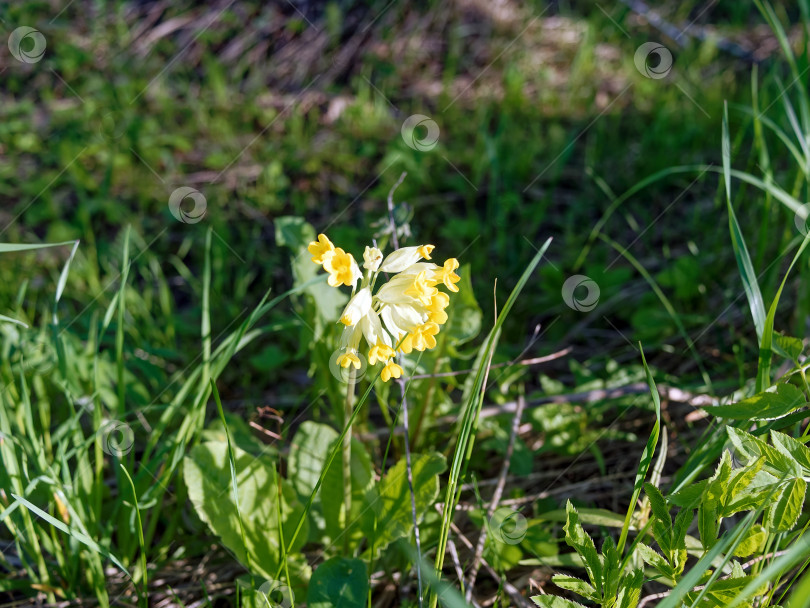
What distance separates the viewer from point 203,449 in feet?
5.15

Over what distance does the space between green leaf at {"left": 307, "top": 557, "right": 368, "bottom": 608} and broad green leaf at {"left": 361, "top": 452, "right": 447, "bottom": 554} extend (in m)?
0.10

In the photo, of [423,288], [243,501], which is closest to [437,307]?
[423,288]

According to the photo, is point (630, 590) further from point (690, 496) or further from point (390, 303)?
point (390, 303)

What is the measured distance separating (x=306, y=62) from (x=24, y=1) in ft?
5.98

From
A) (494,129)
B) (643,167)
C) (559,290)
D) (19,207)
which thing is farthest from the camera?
(494,129)

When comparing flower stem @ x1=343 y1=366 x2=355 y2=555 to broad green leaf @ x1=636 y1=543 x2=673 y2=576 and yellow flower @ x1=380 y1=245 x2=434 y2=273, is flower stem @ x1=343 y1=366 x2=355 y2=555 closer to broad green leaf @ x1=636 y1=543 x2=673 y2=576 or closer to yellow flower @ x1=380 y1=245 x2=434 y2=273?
yellow flower @ x1=380 y1=245 x2=434 y2=273

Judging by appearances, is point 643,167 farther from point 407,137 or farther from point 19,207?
point 19,207

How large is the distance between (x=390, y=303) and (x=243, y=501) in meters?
0.64

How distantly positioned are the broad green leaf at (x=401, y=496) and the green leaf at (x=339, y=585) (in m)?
0.10

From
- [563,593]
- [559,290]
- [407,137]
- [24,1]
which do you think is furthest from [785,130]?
[24,1]

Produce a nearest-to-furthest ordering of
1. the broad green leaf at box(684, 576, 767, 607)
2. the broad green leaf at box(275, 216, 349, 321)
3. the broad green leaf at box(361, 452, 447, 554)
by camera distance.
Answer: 1. the broad green leaf at box(684, 576, 767, 607)
2. the broad green leaf at box(361, 452, 447, 554)
3. the broad green leaf at box(275, 216, 349, 321)

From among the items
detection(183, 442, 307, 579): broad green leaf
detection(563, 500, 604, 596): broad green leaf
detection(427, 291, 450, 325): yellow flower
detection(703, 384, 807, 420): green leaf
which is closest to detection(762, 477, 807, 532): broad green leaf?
detection(703, 384, 807, 420): green leaf

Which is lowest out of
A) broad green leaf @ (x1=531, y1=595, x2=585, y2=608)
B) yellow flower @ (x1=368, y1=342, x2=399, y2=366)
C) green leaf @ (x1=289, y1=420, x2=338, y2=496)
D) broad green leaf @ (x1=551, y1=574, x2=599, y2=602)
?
green leaf @ (x1=289, y1=420, x2=338, y2=496)

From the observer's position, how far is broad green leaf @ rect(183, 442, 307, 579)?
151 cm
